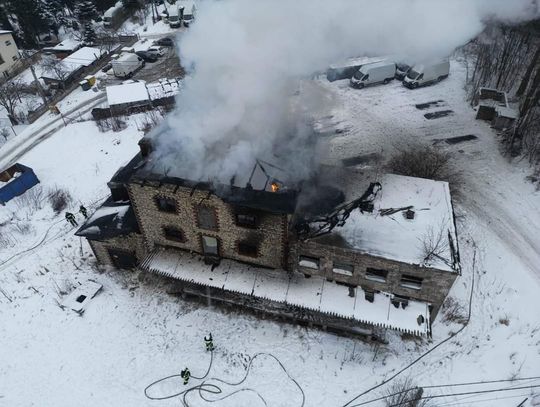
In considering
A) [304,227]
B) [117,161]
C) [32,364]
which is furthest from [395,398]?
[117,161]

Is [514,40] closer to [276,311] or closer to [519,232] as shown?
[519,232]

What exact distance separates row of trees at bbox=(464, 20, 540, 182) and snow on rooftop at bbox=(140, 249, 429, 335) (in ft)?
66.7

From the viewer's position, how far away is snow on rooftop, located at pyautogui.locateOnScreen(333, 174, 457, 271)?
21.4 m

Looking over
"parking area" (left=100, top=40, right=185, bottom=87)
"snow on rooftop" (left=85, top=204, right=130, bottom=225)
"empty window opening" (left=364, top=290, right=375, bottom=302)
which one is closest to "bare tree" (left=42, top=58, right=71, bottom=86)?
"parking area" (left=100, top=40, right=185, bottom=87)

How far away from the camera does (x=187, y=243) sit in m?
25.0

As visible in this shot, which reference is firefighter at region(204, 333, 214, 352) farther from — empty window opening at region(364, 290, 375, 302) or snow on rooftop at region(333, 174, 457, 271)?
snow on rooftop at region(333, 174, 457, 271)

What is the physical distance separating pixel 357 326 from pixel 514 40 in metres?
35.4

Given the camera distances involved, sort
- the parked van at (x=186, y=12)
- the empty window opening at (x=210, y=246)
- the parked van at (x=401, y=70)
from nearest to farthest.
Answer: the empty window opening at (x=210, y=246), the parked van at (x=401, y=70), the parked van at (x=186, y=12)

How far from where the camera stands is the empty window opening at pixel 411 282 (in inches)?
861

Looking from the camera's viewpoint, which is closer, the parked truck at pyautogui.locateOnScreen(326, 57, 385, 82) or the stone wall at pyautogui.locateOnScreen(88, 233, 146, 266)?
the stone wall at pyautogui.locateOnScreen(88, 233, 146, 266)

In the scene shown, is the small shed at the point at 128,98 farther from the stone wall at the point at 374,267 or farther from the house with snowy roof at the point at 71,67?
the stone wall at the point at 374,267

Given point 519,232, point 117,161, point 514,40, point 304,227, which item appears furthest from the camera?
point 514,40

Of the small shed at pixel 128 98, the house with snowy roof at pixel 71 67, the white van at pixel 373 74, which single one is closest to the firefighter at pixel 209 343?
the small shed at pixel 128 98

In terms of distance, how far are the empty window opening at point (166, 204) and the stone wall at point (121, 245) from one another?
3.80 m
